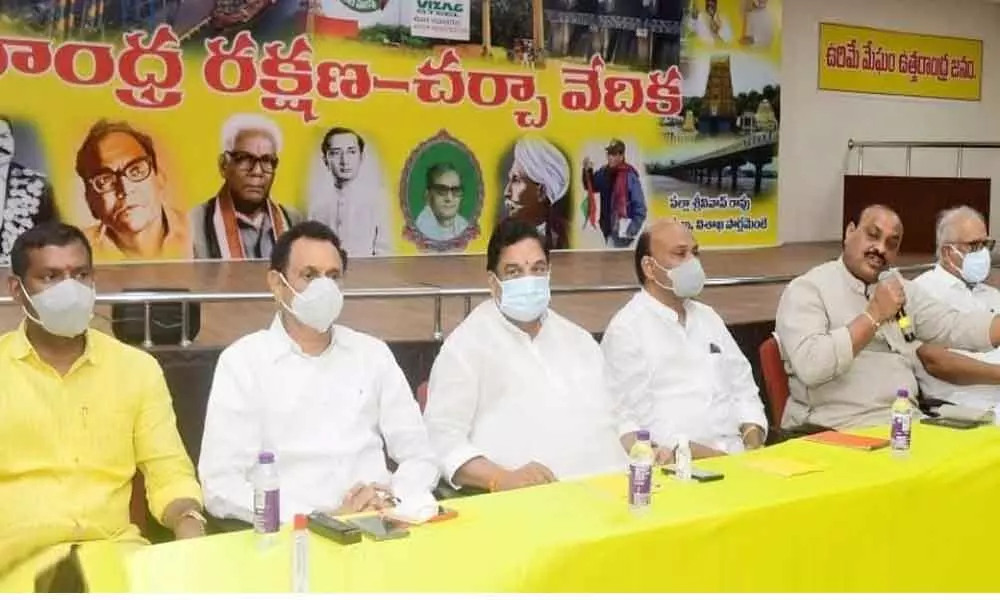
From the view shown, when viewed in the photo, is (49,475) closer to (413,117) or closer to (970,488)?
(970,488)

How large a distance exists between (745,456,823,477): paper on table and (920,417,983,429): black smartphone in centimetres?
65

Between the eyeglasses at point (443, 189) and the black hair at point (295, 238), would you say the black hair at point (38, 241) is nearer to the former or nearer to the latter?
the black hair at point (295, 238)

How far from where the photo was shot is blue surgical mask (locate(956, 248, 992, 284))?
4.07m

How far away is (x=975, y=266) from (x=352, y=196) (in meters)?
5.43

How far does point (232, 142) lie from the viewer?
809 centimetres

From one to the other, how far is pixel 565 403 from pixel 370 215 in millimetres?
5901

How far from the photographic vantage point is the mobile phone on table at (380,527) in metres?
1.91

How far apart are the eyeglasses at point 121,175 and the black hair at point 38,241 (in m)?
5.51

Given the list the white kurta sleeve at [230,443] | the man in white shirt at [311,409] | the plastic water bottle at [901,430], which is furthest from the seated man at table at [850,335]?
the white kurta sleeve at [230,443]

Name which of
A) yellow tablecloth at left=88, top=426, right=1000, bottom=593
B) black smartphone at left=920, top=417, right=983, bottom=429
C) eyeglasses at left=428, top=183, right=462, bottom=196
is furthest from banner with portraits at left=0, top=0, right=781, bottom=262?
yellow tablecloth at left=88, top=426, right=1000, bottom=593

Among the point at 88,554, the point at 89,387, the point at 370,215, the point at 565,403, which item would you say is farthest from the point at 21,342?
the point at 370,215

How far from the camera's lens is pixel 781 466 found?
2.44 metres

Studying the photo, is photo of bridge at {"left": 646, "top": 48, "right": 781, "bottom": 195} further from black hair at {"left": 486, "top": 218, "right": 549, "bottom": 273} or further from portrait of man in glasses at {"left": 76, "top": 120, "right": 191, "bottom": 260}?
black hair at {"left": 486, "top": 218, "right": 549, "bottom": 273}

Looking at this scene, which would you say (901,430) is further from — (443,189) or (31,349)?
(443,189)
